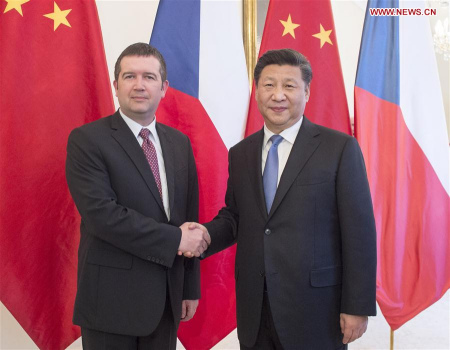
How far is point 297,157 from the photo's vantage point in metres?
1.33

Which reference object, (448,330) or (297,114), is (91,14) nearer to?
(297,114)

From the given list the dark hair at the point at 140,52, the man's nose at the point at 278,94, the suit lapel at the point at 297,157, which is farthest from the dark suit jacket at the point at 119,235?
the man's nose at the point at 278,94

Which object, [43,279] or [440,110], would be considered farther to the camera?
A: [440,110]

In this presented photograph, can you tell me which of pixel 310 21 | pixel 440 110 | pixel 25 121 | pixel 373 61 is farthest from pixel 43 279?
→ pixel 440 110

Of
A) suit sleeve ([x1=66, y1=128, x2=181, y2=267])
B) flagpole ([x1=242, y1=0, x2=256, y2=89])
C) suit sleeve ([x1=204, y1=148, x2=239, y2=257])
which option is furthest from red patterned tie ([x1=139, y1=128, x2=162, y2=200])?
flagpole ([x1=242, y1=0, x2=256, y2=89])

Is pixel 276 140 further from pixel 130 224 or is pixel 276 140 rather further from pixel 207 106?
pixel 207 106

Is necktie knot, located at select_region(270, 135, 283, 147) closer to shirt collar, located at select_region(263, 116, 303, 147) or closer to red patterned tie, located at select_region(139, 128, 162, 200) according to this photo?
shirt collar, located at select_region(263, 116, 303, 147)

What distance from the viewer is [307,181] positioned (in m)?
1.30

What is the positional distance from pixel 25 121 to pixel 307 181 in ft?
3.82

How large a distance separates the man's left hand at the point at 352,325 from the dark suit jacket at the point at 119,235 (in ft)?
1.84

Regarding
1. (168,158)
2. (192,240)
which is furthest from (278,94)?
(192,240)

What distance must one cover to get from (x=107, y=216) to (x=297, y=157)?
2.06 feet

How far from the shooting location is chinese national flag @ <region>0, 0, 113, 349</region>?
1.67 metres

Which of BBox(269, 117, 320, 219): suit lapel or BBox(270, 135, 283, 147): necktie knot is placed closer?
BBox(269, 117, 320, 219): suit lapel
